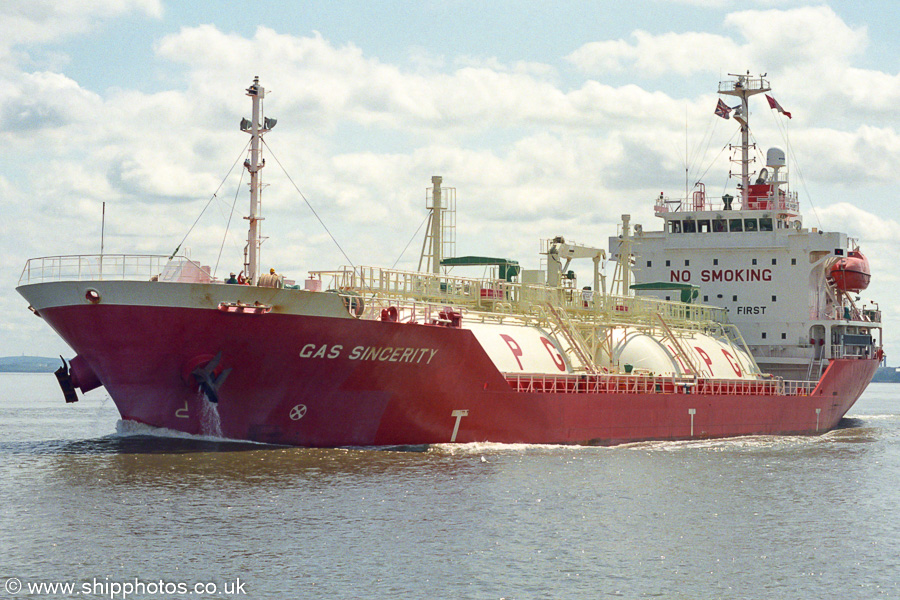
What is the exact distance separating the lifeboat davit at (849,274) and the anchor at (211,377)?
1409 inches

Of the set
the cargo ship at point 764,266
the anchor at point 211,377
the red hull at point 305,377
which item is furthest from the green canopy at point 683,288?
the anchor at point 211,377

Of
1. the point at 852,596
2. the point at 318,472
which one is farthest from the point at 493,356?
the point at 852,596

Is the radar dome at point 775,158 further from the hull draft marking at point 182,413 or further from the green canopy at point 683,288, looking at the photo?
the hull draft marking at point 182,413

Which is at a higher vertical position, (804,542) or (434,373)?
(434,373)

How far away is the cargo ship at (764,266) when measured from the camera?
166ft

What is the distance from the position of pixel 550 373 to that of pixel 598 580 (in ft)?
59.9

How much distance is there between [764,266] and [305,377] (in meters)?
29.7

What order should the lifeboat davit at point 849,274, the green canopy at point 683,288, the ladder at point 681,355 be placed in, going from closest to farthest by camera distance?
the ladder at point 681,355, the green canopy at point 683,288, the lifeboat davit at point 849,274

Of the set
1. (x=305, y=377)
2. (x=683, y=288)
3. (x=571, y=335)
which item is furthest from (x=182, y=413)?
(x=683, y=288)

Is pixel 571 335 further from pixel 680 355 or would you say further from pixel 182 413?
pixel 182 413

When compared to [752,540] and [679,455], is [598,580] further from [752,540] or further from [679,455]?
[679,455]

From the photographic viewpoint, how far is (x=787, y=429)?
4766 cm

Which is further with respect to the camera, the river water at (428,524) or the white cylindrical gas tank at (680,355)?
the white cylindrical gas tank at (680,355)

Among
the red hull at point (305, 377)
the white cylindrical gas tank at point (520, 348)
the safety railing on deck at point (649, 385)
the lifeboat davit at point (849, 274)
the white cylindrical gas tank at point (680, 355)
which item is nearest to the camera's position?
the red hull at point (305, 377)
